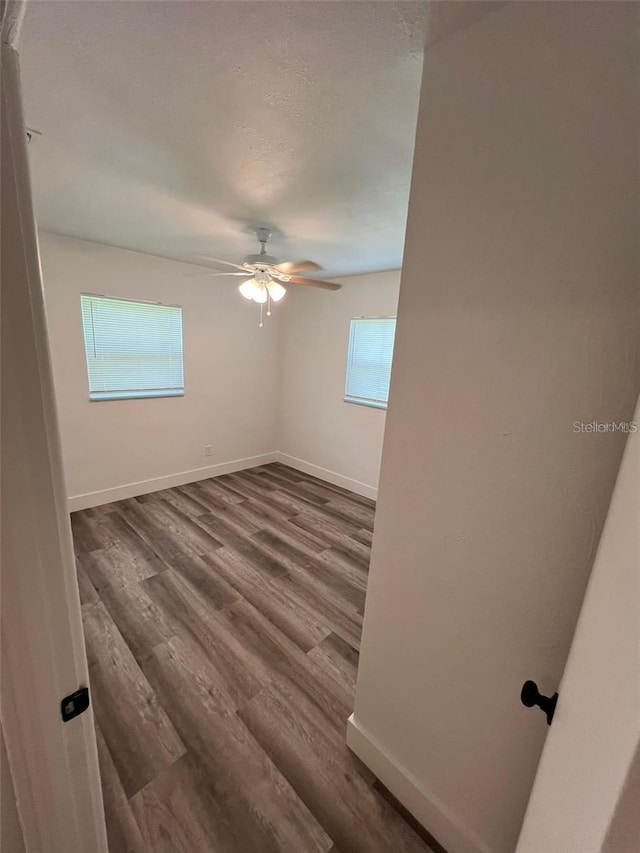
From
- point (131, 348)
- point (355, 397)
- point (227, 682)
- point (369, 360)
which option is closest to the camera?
point (227, 682)

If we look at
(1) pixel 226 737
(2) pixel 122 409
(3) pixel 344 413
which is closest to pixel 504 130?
(1) pixel 226 737

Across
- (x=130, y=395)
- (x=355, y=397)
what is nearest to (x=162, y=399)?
(x=130, y=395)

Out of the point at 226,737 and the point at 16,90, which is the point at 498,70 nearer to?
the point at 16,90

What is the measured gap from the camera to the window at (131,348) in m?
3.10

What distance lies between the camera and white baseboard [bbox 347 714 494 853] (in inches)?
43.5

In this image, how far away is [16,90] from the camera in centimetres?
47

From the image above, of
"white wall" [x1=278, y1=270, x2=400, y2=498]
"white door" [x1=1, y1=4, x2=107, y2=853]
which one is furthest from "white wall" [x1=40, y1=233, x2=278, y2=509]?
"white door" [x1=1, y1=4, x2=107, y2=853]

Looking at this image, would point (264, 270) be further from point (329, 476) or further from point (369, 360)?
point (329, 476)

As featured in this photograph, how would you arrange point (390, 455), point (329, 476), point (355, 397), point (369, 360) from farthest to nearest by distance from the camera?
point (329, 476)
point (355, 397)
point (369, 360)
point (390, 455)

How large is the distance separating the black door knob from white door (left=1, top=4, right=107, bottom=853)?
92cm

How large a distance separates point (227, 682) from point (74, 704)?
129 centimetres

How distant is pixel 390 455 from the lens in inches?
45.5

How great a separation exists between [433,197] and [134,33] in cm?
93

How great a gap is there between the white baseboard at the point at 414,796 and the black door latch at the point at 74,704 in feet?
3.90
